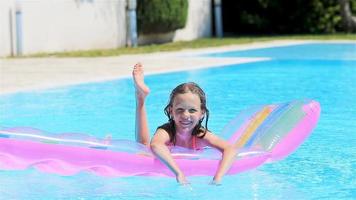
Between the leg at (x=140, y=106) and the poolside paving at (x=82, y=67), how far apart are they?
15.5 feet

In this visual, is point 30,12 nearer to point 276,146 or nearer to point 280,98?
point 280,98

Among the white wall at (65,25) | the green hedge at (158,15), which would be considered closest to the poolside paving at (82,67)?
the white wall at (65,25)

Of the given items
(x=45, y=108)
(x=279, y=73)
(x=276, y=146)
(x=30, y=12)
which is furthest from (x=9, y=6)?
(x=276, y=146)

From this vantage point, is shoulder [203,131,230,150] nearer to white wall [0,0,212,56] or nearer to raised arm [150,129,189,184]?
raised arm [150,129,189,184]

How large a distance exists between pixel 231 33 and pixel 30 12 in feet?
32.3

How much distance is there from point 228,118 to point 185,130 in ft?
11.0

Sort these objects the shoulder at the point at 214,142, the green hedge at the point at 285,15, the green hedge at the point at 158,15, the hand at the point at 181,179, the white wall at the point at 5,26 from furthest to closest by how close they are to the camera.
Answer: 1. the green hedge at the point at 285,15
2. the green hedge at the point at 158,15
3. the white wall at the point at 5,26
4. the shoulder at the point at 214,142
5. the hand at the point at 181,179

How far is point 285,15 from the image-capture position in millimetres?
24984

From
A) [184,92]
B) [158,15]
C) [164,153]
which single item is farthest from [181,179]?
[158,15]

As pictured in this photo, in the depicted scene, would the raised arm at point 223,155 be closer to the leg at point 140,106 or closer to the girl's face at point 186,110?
the girl's face at point 186,110

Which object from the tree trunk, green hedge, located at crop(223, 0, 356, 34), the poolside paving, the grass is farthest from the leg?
green hedge, located at crop(223, 0, 356, 34)

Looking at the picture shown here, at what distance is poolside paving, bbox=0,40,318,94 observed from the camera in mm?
10961

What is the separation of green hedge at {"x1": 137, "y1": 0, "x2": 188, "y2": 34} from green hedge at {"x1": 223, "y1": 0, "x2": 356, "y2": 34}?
474 centimetres

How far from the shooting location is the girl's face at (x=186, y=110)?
15.7 feet
